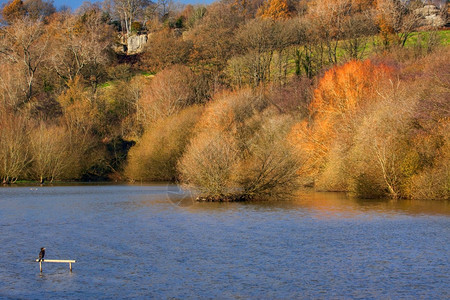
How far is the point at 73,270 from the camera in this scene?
1922 cm

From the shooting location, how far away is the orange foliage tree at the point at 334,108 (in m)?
47.5

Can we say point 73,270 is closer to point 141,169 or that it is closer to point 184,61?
point 141,169

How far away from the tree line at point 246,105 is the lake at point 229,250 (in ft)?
10.0

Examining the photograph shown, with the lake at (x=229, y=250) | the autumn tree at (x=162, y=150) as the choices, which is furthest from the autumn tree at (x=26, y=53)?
the lake at (x=229, y=250)

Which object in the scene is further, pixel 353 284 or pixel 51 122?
pixel 51 122

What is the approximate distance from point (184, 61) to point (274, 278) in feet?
259

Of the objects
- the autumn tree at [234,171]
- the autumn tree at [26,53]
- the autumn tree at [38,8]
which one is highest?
the autumn tree at [38,8]

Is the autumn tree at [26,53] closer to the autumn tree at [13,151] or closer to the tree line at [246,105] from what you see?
the tree line at [246,105]

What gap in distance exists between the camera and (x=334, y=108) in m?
50.6

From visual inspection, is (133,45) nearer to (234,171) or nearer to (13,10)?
(13,10)

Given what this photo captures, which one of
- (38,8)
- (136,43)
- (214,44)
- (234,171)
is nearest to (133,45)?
(136,43)

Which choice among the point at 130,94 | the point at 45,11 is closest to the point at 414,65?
the point at 130,94

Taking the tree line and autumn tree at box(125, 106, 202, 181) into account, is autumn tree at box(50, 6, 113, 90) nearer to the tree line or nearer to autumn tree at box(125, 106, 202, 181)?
the tree line

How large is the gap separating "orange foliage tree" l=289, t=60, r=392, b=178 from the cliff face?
6408cm
